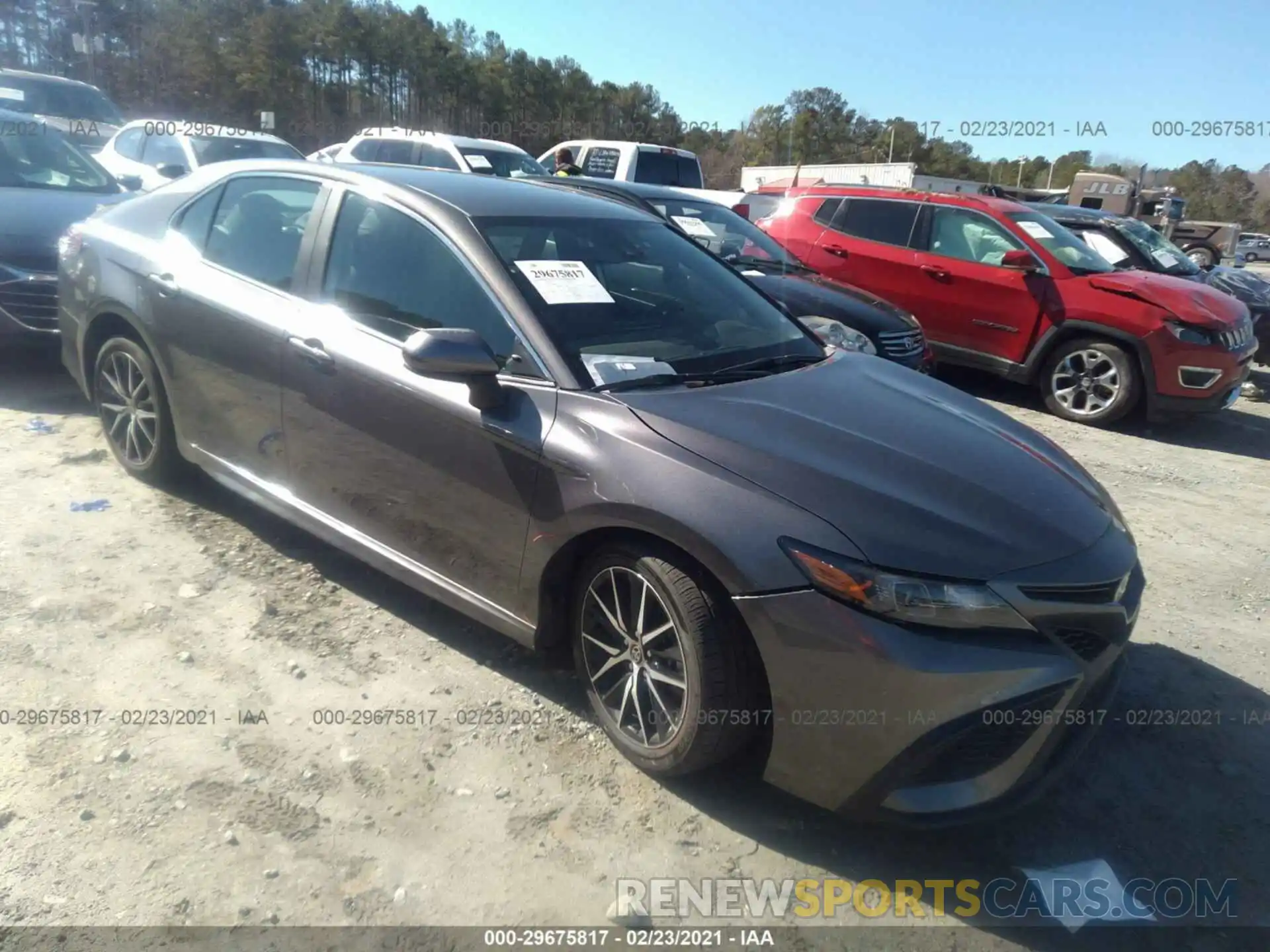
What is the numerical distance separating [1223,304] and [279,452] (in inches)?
300

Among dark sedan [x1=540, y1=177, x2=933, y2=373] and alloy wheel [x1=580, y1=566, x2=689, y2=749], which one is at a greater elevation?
dark sedan [x1=540, y1=177, x2=933, y2=373]

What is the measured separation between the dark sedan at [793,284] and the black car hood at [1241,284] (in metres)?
4.84

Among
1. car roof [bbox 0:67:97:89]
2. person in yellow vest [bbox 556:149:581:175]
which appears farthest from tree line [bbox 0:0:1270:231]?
person in yellow vest [bbox 556:149:581:175]

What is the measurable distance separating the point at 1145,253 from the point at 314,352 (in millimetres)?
9026

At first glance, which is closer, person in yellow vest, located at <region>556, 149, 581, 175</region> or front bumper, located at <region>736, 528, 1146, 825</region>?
front bumper, located at <region>736, 528, 1146, 825</region>

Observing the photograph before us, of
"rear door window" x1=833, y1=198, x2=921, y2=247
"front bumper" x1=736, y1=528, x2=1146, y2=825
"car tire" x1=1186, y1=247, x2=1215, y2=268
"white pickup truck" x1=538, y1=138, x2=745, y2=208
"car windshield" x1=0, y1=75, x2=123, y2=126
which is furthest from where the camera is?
"car tire" x1=1186, y1=247, x2=1215, y2=268

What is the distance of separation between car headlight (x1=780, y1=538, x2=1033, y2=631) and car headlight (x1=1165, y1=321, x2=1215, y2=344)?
20.2 feet

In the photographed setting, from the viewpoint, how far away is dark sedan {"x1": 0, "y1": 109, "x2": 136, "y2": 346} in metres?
5.86

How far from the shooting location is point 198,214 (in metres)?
4.15

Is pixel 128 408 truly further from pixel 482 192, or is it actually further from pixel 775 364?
pixel 775 364

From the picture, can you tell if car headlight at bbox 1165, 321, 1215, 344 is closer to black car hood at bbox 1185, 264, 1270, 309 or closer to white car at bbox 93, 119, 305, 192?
black car hood at bbox 1185, 264, 1270, 309

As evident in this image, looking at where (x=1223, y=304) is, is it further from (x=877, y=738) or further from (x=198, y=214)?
(x=198, y=214)

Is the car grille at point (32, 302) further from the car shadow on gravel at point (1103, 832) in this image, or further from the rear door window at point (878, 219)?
the rear door window at point (878, 219)

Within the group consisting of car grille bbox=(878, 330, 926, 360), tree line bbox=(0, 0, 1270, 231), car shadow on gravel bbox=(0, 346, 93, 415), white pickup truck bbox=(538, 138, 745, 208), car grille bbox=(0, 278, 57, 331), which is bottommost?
car shadow on gravel bbox=(0, 346, 93, 415)
